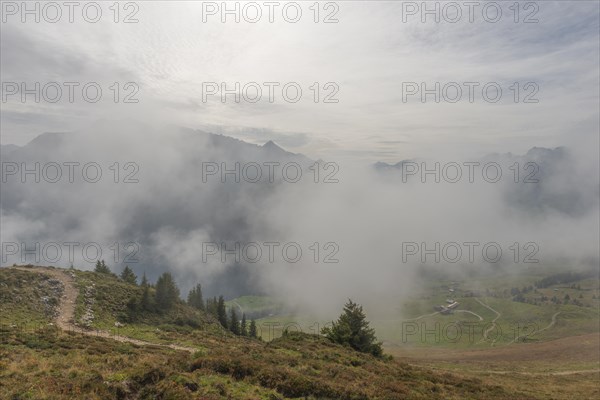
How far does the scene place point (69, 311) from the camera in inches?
1909

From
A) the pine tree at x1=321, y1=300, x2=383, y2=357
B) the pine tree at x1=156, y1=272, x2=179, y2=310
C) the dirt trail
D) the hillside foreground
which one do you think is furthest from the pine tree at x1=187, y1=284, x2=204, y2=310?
the pine tree at x1=321, y1=300, x2=383, y2=357

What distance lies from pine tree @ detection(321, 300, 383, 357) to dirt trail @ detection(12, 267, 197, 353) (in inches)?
662

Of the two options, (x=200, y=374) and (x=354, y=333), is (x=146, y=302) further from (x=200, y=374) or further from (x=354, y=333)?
(x=200, y=374)

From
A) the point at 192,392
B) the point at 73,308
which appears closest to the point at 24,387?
the point at 192,392

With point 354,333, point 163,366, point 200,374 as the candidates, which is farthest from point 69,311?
point 354,333

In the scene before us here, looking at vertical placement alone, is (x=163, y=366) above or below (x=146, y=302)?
above

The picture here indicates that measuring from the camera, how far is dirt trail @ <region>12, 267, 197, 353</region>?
40.0 m

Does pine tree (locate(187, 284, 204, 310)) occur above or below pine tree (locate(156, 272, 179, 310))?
below

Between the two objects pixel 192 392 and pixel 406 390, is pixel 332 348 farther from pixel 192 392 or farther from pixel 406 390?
pixel 192 392

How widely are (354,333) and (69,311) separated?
3980 centimetres

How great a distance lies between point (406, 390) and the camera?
2397 centimetres

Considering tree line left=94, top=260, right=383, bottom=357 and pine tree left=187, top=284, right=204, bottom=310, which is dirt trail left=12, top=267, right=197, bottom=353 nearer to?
tree line left=94, top=260, right=383, bottom=357

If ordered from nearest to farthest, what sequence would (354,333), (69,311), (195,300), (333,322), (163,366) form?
(163,366) < (354,333) < (333,322) < (69,311) < (195,300)

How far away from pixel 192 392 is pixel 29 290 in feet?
156
